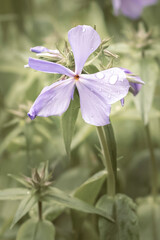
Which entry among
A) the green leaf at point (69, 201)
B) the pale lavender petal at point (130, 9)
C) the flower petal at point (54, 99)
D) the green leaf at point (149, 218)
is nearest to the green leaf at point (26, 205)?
the green leaf at point (69, 201)

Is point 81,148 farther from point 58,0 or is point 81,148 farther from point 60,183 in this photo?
point 58,0

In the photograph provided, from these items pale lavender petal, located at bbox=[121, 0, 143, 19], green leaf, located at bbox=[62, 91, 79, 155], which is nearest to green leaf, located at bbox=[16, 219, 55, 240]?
green leaf, located at bbox=[62, 91, 79, 155]

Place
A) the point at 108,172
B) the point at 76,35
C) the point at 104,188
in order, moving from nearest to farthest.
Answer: the point at 76,35, the point at 108,172, the point at 104,188

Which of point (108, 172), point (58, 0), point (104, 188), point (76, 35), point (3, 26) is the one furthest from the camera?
point (58, 0)

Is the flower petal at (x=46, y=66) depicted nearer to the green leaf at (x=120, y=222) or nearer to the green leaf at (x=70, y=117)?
the green leaf at (x=70, y=117)

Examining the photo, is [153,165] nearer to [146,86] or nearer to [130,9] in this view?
[146,86]

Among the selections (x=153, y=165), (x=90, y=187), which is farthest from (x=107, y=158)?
(x=153, y=165)

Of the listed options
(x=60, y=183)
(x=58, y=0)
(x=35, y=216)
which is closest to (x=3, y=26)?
(x=58, y=0)

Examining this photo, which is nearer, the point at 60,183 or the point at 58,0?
the point at 60,183
